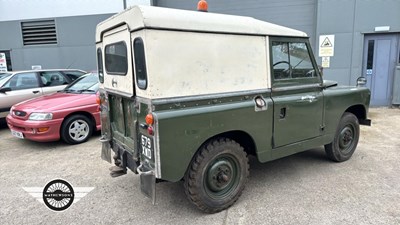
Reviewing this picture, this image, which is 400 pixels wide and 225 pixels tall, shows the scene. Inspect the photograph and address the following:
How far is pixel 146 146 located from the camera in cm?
284

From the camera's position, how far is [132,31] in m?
2.77

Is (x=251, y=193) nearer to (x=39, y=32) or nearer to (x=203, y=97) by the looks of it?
(x=203, y=97)

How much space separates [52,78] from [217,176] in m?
6.68

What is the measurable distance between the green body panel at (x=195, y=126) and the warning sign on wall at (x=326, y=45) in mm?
6864

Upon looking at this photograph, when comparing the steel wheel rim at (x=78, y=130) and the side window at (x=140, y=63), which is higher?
the side window at (x=140, y=63)

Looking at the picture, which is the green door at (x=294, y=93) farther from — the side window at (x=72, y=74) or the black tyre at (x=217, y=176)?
the side window at (x=72, y=74)

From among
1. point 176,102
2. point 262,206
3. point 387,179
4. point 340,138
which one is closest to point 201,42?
point 176,102

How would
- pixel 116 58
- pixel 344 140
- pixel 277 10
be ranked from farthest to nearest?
pixel 277 10 < pixel 344 140 < pixel 116 58

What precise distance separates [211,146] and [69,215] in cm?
179

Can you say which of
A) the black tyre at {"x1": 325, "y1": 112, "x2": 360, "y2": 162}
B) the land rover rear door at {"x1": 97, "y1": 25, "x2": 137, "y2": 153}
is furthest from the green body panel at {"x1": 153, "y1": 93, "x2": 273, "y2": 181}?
the black tyre at {"x1": 325, "y1": 112, "x2": 360, "y2": 162}

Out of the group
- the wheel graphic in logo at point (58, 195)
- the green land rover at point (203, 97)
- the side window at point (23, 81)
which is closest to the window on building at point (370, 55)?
the green land rover at point (203, 97)

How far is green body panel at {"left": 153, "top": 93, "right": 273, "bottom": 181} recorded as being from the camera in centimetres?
270

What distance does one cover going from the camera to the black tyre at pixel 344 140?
4465 millimetres

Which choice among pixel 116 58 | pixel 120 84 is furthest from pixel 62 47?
pixel 120 84
